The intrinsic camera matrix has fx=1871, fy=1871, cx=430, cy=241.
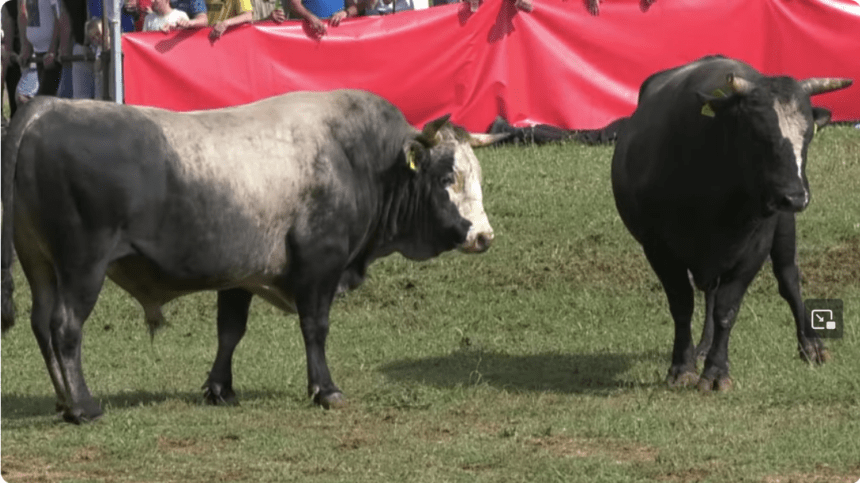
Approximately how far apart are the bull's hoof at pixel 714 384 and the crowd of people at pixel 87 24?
7.04 meters

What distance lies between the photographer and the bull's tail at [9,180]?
983 centimetres

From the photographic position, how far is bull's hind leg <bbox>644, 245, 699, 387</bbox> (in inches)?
446

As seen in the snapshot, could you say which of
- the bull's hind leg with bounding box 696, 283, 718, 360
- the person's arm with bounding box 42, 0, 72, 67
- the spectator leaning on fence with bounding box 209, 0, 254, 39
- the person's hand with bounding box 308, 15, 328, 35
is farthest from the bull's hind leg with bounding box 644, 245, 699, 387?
the person's arm with bounding box 42, 0, 72, 67

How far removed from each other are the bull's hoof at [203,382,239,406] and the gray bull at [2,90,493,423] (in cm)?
2

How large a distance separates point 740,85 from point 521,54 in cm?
705

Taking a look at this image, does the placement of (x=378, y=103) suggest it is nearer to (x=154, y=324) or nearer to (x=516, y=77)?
(x=154, y=324)

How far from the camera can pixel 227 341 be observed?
11164mm

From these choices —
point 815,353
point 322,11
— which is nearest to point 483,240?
point 815,353

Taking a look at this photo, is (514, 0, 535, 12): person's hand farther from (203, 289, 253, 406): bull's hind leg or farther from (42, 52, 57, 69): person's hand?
(203, 289, 253, 406): bull's hind leg

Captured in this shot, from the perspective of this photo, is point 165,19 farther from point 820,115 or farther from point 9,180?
point 820,115

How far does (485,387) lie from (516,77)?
6.82 m

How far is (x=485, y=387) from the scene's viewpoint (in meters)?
11.4

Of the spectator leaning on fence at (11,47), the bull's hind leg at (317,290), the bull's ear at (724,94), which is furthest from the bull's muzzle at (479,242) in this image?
the spectator leaning on fence at (11,47)

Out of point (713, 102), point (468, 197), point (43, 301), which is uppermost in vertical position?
point (713, 102)
